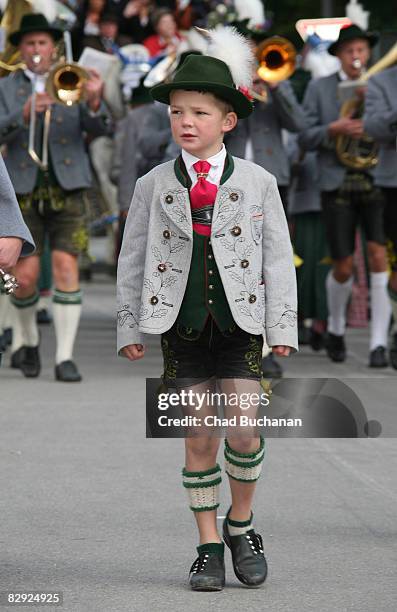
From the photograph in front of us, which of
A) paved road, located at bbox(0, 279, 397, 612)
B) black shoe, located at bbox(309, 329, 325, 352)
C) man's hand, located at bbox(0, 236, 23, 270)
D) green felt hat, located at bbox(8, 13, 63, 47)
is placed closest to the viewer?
man's hand, located at bbox(0, 236, 23, 270)

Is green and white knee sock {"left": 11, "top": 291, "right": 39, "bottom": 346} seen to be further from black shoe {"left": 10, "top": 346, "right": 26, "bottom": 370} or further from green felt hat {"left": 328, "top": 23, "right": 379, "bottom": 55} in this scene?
green felt hat {"left": 328, "top": 23, "right": 379, "bottom": 55}

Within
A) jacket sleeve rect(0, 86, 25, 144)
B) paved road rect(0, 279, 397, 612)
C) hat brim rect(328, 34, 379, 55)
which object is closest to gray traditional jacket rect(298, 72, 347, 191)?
hat brim rect(328, 34, 379, 55)

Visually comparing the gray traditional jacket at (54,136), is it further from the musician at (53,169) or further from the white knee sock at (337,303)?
the white knee sock at (337,303)

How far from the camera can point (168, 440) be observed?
344 inches

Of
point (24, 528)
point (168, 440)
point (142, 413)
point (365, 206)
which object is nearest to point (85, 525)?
point (24, 528)

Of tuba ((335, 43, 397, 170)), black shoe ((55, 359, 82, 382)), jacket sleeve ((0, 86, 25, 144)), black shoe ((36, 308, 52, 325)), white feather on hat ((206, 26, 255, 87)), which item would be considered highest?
white feather on hat ((206, 26, 255, 87))

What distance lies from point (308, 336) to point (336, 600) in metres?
8.30

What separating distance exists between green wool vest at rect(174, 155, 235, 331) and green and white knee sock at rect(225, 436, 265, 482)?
0.41 m

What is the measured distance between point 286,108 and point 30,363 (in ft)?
7.48

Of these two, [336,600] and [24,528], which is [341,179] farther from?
[336,600]

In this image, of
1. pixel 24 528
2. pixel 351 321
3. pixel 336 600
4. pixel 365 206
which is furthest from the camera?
pixel 351 321

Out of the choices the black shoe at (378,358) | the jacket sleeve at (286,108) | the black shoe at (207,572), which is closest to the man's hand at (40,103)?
the jacket sleeve at (286,108)

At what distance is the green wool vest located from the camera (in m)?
5.59

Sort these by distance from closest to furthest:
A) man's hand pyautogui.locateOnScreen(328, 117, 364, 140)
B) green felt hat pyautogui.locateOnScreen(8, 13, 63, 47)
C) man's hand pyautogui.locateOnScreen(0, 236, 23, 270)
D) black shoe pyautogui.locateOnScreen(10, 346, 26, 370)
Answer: man's hand pyautogui.locateOnScreen(0, 236, 23, 270)
green felt hat pyautogui.locateOnScreen(8, 13, 63, 47)
black shoe pyautogui.locateOnScreen(10, 346, 26, 370)
man's hand pyautogui.locateOnScreen(328, 117, 364, 140)
